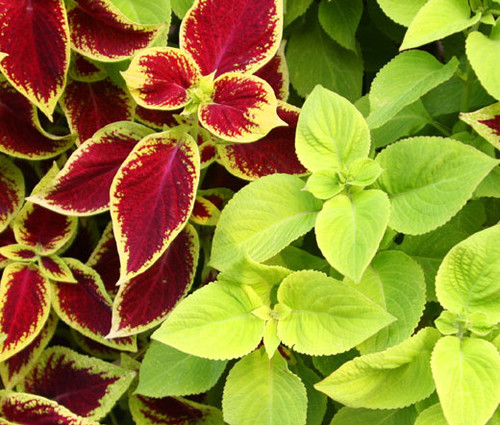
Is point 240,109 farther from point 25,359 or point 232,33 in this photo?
point 25,359

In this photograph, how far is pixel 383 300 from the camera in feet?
2.40

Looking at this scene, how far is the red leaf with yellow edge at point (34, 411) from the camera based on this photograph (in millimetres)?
843

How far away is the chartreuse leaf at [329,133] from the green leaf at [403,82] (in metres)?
0.05

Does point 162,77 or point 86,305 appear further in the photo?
point 86,305

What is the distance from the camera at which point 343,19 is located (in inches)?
42.3

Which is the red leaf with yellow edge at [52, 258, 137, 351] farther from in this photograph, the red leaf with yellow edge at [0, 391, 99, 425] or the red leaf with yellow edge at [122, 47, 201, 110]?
the red leaf with yellow edge at [122, 47, 201, 110]

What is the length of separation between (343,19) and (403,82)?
0.26 metres

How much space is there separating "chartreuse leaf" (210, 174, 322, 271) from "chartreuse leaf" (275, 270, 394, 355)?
5 centimetres

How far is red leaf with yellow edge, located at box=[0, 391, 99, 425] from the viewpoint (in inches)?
33.2

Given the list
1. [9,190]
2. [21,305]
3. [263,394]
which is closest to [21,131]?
[9,190]

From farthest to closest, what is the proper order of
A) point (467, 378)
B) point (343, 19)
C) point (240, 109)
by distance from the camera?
point (343, 19)
point (240, 109)
point (467, 378)

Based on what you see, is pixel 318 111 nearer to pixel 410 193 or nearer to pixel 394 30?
pixel 410 193

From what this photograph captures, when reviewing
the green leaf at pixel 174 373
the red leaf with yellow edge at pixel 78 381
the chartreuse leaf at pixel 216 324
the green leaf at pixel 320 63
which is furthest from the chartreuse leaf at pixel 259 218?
the green leaf at pixel 320 63

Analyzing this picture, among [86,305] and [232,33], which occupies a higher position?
[232,33]
